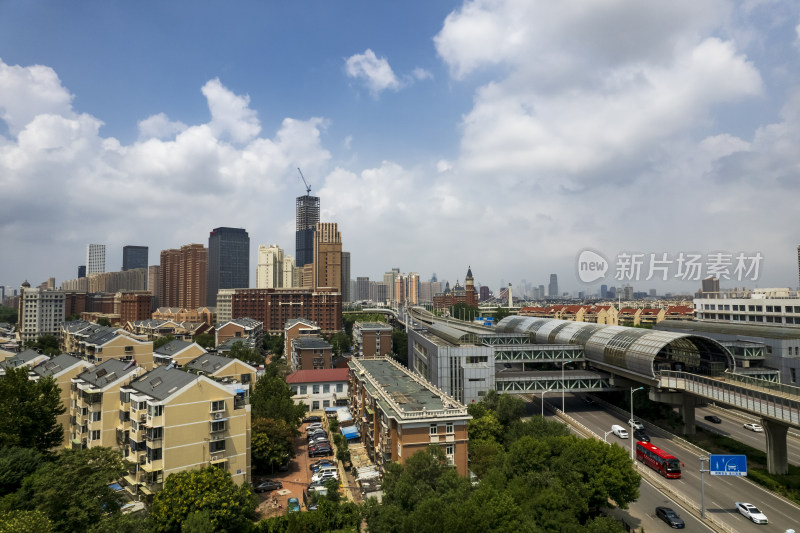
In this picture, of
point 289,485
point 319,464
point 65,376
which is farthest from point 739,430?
point 65,376

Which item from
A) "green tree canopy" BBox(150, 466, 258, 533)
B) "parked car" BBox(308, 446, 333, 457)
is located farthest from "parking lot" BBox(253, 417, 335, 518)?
"green tree canopy" BBox(150, 466, 258, 533)

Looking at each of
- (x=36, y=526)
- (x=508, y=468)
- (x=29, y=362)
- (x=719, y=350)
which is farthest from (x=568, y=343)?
(x=29, y=362)

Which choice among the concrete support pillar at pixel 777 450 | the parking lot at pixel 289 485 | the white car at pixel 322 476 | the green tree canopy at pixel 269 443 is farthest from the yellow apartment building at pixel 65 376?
the concrete support pillar at pixel 777 450

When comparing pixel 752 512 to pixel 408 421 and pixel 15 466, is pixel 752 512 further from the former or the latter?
pixel 15 466

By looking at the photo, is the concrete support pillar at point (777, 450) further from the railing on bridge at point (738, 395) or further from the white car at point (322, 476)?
the white car at point (322, 476)

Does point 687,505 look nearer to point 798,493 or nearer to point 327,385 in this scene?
point 798,493

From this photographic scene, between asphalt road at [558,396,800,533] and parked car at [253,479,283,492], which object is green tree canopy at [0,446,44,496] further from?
asphalt road at [558,396,800,533]
